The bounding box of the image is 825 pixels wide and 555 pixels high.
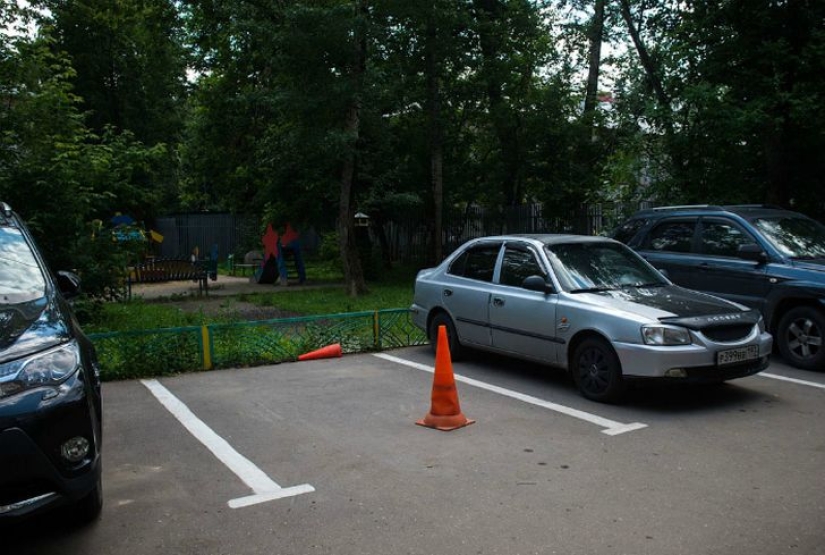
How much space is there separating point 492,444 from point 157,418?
3077 millimetres

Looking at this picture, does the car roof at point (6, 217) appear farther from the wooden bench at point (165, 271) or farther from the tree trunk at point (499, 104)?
the tree trunk at point (499, 104)

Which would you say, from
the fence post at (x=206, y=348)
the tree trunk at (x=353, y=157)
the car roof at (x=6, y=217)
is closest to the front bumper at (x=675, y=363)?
the fence post at (x=206, y=348)

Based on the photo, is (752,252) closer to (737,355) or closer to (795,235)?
(795,235)

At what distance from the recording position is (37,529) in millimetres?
3998

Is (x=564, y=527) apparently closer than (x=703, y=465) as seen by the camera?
Yes

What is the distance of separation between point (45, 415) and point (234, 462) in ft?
6.41

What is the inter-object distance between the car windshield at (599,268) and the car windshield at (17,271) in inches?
186

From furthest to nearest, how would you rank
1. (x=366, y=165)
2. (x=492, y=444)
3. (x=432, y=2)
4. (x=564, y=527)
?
(x=366, y=165), (x=432, y=2), (x=492, y=444), (x=564, y=527)

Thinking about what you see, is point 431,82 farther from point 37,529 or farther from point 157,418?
point 37,529

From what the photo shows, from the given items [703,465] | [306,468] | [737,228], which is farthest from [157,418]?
[737,228]

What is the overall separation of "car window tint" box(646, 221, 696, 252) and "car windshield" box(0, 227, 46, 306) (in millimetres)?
7782

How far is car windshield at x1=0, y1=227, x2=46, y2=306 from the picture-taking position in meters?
4.17

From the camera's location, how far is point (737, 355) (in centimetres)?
630

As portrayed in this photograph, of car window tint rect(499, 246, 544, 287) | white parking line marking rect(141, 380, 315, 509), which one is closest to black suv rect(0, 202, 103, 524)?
white parking line marking rect(141, 380, 315, 509)
